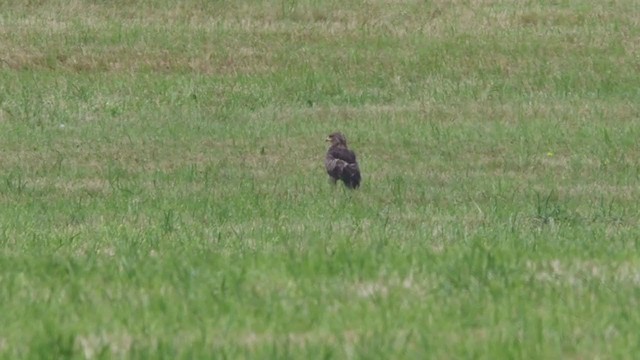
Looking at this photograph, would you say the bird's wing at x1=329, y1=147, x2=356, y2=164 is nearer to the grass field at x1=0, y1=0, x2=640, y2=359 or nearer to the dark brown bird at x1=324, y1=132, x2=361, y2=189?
the dark brown bird at x1=324, y1=132, x2=361, y2=189

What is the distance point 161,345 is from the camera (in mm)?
5312

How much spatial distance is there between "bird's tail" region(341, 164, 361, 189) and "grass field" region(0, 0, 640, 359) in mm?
146

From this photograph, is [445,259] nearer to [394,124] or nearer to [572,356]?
[572,356]

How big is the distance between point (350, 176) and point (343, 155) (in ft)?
0.88

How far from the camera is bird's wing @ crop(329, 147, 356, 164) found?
1550 centimetres

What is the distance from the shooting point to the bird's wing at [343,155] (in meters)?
15.5

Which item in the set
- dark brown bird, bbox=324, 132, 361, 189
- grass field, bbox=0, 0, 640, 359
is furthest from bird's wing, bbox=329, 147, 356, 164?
grass field, bbox=0, 0, 640, 359

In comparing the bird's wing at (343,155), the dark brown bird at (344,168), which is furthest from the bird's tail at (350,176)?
the bird's wing at (343,155)

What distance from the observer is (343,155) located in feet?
51.0

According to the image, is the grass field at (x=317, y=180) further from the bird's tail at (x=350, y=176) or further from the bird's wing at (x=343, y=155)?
the bird's wing at (x=343, y=155)

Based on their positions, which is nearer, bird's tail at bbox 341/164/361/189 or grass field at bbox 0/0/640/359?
grass field at bbox 0/0/640/359

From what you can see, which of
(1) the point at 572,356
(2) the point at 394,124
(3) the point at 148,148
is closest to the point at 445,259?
(1) the point at 572,356

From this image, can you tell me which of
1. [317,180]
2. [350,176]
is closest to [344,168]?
[350,176]

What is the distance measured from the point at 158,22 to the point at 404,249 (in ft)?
65.6
